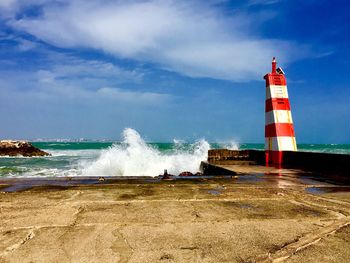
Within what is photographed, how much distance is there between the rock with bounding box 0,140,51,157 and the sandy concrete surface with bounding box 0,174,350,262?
1438 inches

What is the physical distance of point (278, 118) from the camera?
8.91m

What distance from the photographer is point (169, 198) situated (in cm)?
391

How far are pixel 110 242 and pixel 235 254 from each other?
2.82ft

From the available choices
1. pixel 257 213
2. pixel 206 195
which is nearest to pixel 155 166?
pixel 206 195

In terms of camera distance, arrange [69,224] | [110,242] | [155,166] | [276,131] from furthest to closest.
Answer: [155,166]
[276,131]
[69,224]
[110,242]

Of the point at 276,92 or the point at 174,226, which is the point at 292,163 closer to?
the point at 276,92

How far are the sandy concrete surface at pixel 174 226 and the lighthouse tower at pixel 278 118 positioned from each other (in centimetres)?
471

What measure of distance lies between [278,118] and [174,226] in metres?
6.89

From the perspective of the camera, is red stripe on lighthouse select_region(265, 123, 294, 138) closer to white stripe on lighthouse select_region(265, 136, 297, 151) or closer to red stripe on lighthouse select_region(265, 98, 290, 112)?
white stripe on lighthouse select_region(265, 136, 297, 151)

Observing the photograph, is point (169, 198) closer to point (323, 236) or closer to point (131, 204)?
point (131, 204)

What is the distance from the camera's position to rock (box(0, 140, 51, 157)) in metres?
38.1

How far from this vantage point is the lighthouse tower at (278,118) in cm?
894

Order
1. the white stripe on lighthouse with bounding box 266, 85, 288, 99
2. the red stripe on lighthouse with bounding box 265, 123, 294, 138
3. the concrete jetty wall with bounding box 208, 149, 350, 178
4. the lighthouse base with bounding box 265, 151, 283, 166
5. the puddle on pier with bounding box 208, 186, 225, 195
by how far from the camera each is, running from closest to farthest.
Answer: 1. the puddle on pier with bounding box 208, 186, 225, 195
2. the concrete jetty wall with bounding box 208, 149, 350, 178
3. the red stripe on lighthouse with bounding box 265, 123, 294, 138
4. the white stripe on lighthouse with bounding box 266, 85, 288, 99
5. the lighthouse base with bounding box 265, 151, 283, 166

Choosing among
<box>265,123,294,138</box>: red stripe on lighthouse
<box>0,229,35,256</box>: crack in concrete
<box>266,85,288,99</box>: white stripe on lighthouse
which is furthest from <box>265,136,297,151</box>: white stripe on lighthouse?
<box>0,229,35,256</box>: crack in concrete
